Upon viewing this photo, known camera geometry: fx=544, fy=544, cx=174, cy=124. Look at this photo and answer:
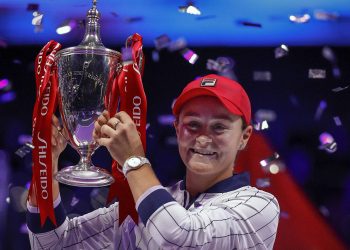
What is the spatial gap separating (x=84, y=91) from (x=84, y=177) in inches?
8.2

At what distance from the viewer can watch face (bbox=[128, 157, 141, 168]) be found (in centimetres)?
123

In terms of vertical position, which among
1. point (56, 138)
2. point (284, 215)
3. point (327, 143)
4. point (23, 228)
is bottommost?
point (23, 228)

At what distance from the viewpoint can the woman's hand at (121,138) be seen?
122 centimetres

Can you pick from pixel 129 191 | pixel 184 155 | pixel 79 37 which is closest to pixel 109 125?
pixel 129 191

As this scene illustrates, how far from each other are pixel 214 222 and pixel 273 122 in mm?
1892

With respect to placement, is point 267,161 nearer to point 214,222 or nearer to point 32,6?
point 32,6

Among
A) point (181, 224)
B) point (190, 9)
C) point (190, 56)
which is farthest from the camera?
point (190, 56)

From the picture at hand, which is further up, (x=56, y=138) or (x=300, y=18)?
(x=300, y=18)

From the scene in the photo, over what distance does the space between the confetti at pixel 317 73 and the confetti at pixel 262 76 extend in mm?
237

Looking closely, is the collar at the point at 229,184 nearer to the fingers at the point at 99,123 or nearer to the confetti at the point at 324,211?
the fingers at the point at 99,123

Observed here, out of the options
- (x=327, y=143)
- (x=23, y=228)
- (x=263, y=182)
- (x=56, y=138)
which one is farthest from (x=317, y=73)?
(x=56, y=138)

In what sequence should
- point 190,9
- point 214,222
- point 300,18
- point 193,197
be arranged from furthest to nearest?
point 300,18 → point 190,9 → point 193,197 → point 214,222

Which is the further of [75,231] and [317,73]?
[317,73]

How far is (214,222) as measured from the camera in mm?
1306
